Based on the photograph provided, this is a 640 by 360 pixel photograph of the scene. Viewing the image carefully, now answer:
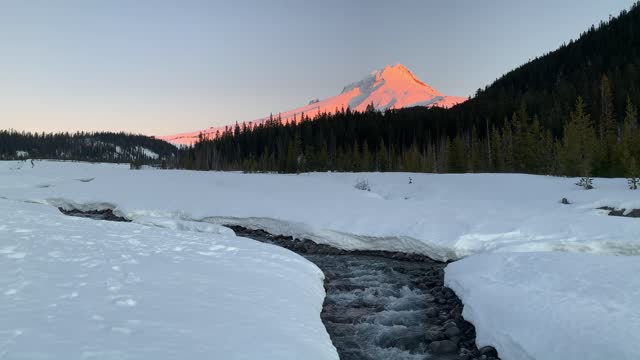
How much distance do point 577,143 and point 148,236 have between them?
35.8 meters

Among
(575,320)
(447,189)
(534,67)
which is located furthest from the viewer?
(534,67)

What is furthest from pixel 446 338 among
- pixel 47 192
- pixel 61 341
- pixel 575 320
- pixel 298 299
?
pixel 47 192

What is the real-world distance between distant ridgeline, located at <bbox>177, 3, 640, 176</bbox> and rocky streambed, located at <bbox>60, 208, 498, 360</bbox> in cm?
2225

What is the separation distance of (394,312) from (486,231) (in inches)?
312

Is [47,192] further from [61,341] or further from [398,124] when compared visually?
[398,124]

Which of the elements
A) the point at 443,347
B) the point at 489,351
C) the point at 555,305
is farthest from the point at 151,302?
the point at 555,305

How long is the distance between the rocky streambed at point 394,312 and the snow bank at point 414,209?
2.08 meters

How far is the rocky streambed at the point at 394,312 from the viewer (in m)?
8.10

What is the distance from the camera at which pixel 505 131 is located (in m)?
58.0

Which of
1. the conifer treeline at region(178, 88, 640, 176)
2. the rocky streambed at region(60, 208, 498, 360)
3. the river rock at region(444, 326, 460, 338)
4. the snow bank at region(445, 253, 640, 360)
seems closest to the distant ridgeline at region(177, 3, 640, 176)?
the conifer treeline at region(178, 88, 640, 176)

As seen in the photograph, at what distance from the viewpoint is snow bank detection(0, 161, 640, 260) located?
619 inches

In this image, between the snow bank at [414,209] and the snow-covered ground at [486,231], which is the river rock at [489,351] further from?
the snow bank at [414,209]

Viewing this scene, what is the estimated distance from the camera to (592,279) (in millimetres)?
8484

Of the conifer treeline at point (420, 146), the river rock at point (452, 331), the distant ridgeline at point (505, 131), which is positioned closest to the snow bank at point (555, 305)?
the river rock at point (452, 331)
